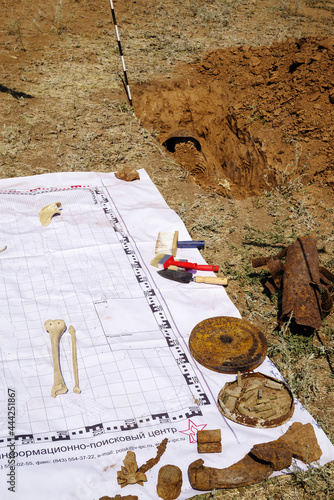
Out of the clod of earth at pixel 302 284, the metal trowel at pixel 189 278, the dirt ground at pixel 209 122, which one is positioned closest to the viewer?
the clod of earth at pixel 302 284

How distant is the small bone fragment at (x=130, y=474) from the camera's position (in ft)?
8.05

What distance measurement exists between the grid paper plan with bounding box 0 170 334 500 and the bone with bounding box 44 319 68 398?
0.04 m

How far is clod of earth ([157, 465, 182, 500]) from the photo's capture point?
7.93 feet

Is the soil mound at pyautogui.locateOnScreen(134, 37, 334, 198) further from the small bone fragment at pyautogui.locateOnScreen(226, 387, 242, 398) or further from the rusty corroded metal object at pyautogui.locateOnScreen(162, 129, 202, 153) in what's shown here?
the small bone fragment at pyautogui.locateOnScreen(226, 387, 242, 398)

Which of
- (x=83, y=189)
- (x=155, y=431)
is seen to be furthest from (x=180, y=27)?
(x=155, y=431)

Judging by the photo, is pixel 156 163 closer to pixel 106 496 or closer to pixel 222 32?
pixel 106 496

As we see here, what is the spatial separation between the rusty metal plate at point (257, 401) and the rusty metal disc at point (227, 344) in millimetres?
104

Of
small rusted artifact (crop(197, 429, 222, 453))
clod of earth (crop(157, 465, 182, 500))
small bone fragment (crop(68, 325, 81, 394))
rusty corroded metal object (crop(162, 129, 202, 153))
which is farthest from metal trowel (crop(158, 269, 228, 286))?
rusty corroded metal object (crop(162, 129, 202, 153))

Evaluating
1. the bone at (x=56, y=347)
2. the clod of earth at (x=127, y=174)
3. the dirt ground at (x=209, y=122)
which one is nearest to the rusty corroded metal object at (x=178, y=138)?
the dirt ground at (x=209, y=122)

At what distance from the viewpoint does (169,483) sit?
2.41 meters

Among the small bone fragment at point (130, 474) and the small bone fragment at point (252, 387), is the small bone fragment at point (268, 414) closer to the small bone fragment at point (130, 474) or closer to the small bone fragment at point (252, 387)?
the small bone fragment at point (252, 387)

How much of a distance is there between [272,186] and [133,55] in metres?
3.62

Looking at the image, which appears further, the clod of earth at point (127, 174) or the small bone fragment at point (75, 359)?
the clod of earth at point (127, 174)

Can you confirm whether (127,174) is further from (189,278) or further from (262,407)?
(262,407)
